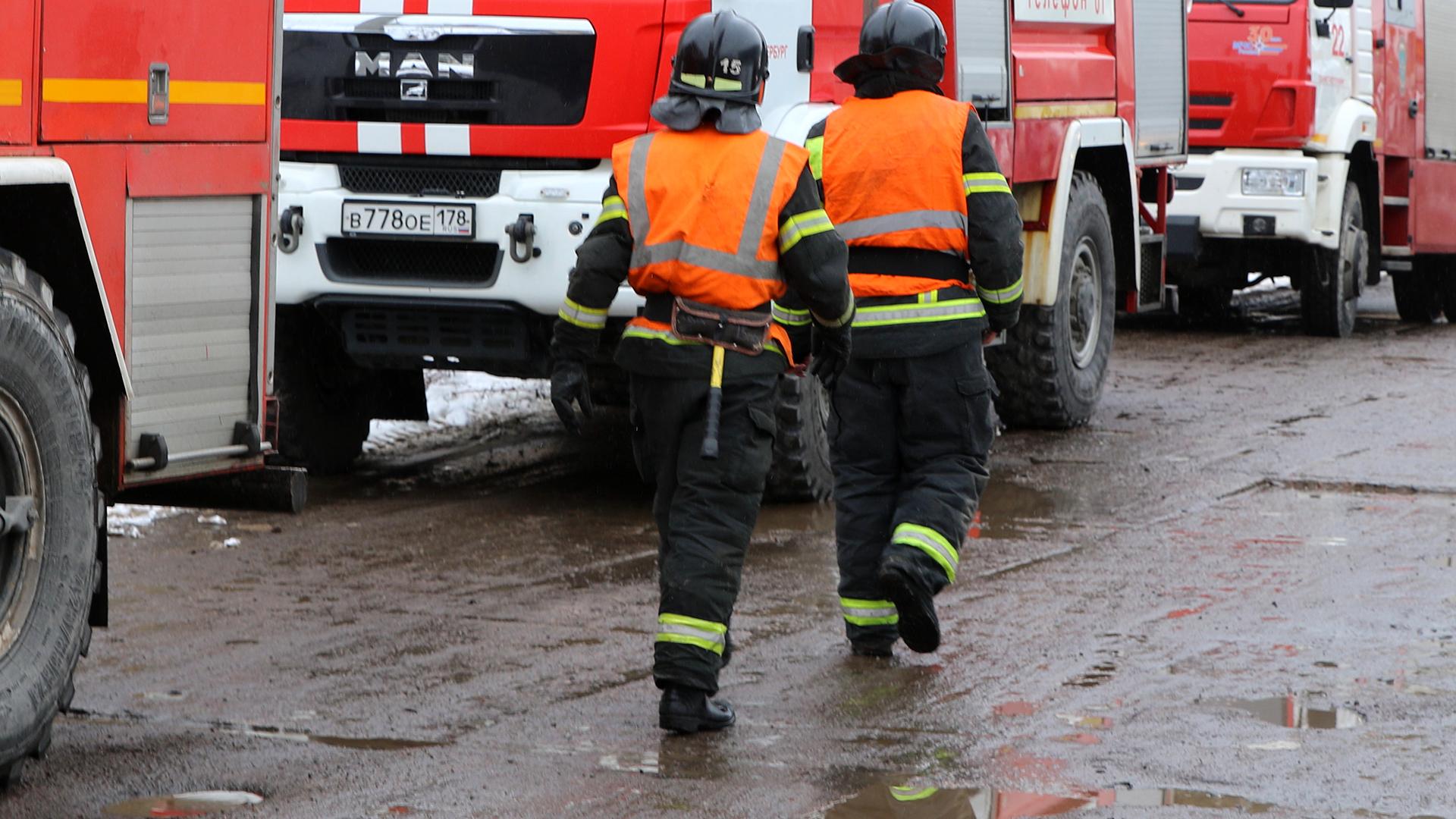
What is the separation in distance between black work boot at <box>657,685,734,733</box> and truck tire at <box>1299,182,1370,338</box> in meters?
10.6

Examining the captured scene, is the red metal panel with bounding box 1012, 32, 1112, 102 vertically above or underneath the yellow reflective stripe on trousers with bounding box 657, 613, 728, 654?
above

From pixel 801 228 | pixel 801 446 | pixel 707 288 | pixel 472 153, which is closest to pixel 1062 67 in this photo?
pixel 801 446

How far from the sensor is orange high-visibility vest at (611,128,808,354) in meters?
5.09

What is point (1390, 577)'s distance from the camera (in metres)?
6.96

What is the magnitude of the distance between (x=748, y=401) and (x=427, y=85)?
315 centimetres

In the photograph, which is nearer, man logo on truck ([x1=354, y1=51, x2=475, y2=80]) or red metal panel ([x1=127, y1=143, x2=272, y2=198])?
red metal panel ([x1=127, y1=143, x2=272, y2=198])

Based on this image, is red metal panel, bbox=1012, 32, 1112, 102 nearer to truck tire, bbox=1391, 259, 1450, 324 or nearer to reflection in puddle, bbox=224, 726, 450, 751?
reflection in puddle, bbox=224, 726, 450, 751

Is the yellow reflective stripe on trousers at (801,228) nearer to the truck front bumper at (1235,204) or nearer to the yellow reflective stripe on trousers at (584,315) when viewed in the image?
the yellow reflective stripe on trousers at (584,315)

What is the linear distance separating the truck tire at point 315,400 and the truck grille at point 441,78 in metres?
0.94

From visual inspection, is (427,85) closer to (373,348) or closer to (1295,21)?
(373,348)

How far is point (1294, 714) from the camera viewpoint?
17.1 ft

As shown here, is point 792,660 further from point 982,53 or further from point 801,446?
point 982,53

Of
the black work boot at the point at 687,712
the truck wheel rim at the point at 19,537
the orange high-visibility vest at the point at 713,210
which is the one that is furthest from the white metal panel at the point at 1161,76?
the truck wheel rim at the point at 19,537

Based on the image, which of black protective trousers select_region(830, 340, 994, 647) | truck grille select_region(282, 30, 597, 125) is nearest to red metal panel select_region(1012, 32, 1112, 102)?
truck grille select_region(282, 30, 597, 125)
